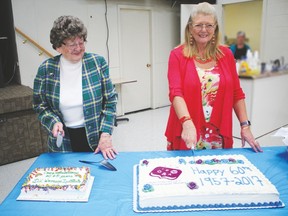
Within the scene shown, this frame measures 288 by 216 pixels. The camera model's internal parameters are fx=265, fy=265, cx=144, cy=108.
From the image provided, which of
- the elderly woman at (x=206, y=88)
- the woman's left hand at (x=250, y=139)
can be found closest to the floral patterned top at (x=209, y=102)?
the elderly woman at (x=206, y=88)

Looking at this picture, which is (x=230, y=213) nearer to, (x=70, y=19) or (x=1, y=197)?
(x=70, y=19)

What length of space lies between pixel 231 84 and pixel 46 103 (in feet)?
3.18

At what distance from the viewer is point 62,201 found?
93 cm

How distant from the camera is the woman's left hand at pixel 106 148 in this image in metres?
1.27

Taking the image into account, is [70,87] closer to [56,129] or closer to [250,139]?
[56,129]

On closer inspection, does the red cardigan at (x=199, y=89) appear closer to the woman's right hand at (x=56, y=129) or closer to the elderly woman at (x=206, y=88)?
the elderly woman at (x=206, y=88)

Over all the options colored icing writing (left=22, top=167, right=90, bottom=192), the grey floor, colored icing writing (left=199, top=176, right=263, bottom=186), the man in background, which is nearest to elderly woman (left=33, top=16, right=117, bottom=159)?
colored icing writing (left=22, top=167, right=90, bottom=192)

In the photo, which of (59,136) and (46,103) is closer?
(59,136)

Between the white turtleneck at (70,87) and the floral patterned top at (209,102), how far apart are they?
625 millimetres

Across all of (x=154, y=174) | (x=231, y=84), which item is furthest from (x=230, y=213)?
(x=231, y=84)

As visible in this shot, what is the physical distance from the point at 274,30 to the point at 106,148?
4.15 metres

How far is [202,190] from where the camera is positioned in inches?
34.6

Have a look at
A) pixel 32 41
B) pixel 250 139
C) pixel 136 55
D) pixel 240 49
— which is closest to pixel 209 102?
pixel 250 139

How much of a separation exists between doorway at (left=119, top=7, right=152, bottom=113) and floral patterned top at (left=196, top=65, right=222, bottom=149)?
3325mm
